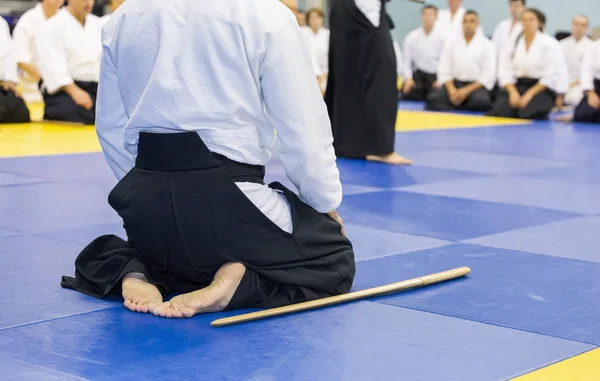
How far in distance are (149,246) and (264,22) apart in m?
0.82

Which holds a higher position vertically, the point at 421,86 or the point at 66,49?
the point at 66,49

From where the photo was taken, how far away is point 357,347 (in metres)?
2.75

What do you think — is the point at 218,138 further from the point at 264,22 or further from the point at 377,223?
the point at 377,223

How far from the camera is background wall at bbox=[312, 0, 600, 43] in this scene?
57.4ft

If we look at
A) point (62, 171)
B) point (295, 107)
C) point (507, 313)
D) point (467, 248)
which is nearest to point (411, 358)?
point (507, 313)

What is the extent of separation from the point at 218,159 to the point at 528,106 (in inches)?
372

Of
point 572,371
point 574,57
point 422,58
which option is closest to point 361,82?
point 572,371

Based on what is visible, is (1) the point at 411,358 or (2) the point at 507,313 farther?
(2) the point at 507,313

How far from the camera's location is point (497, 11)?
18625 millimetres

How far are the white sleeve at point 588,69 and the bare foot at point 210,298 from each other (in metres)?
9.02

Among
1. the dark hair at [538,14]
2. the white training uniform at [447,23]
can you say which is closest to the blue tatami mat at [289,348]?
the dark hair at [538,14]

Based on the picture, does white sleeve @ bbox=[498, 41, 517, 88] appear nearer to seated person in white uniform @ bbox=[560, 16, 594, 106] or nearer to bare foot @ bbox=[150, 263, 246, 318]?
seated person in white uniform @ bbox=[560, 16, 594, 106]

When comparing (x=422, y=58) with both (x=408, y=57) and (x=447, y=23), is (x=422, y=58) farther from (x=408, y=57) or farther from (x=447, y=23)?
(x=447, y=23)

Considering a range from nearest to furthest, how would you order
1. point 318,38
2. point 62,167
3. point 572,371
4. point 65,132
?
point 572,371 → point 62,167 → point 65,132 → point 318,38
